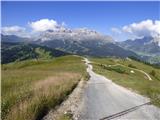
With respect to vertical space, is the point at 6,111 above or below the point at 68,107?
above

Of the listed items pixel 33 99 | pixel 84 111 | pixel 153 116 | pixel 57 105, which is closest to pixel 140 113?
pixel 153 116

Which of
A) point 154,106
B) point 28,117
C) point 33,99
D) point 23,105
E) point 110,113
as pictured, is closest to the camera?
point 28,117

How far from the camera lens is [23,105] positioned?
1459cm

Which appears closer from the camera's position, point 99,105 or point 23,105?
point 23,105

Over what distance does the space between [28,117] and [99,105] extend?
30.3ft

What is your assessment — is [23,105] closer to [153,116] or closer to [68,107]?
[68,107]

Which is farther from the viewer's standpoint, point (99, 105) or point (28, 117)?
point (99, 105)

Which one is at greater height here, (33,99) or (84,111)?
(33,99)

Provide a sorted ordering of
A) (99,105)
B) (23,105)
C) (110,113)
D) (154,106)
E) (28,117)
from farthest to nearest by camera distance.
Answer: (154,106) → (99,105) → (110,113) → (23,105) → (28,117)

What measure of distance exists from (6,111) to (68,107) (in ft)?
20.5

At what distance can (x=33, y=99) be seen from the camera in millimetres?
16578

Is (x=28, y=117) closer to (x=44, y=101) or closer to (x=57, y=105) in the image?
(x=44, y=101)

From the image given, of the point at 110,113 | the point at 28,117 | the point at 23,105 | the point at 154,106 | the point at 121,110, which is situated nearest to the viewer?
the point at 28,117

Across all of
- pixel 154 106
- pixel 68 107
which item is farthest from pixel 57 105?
pixel 154 106
